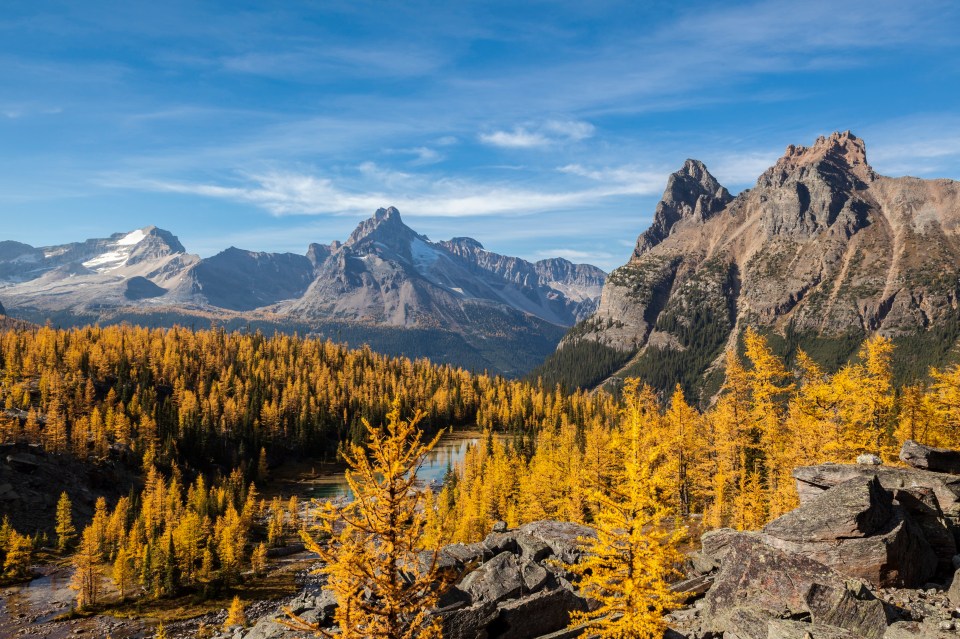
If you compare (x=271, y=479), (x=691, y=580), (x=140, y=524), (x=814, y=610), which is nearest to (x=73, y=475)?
(x=140, y=524)

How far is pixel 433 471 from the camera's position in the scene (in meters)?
173

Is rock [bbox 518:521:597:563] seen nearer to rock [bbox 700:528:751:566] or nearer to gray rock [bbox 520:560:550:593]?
gray rock [bbox 520:560:550:593]

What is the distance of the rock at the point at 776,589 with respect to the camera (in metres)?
22.9

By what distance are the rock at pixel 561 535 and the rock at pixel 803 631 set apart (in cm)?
2329

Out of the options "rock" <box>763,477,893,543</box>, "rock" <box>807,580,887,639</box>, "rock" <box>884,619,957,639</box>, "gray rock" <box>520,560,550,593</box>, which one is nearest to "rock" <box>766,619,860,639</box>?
"rock" <box>807,580,887,639</box>

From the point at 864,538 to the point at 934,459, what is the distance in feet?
54.1

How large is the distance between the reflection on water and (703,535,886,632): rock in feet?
327

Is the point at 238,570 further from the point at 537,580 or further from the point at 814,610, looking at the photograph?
the point at 814,610

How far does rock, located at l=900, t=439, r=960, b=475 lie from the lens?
123ft

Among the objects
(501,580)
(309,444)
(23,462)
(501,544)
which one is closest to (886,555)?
(501,580)

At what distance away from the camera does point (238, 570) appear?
88562 millimetres

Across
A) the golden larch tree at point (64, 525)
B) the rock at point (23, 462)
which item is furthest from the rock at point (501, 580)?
the rock at point (23, 462)

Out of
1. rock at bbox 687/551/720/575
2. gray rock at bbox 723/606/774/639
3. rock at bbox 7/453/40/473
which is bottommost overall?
rock at bbox 7/453/40/473

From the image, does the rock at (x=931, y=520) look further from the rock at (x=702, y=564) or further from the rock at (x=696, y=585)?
the rock at (x=696, y=585)
